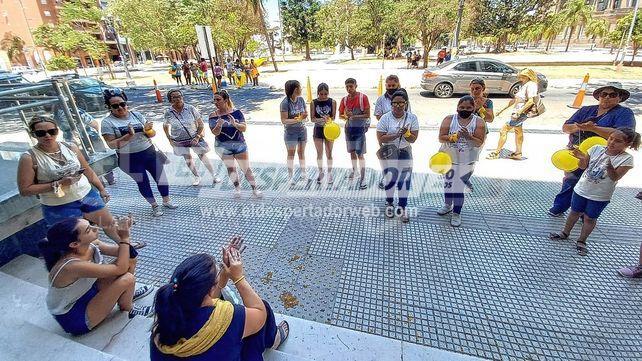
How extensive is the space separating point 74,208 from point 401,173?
3436 millimetres

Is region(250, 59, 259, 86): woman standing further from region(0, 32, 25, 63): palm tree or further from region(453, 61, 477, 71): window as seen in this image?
region(0, 32, 25, 63): palm tree

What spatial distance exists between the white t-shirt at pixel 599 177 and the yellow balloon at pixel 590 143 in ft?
0.56

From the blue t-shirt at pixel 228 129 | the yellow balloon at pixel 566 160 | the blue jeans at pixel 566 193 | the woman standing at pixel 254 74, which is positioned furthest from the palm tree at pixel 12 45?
the blue jeans at pixel 566 193

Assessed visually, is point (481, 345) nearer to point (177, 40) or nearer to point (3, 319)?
point (3, 319)

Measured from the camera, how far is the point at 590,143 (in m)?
3.16

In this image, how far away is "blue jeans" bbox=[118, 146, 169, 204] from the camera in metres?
3.85

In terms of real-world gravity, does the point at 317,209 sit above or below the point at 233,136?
below

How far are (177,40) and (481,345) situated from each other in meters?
25.4

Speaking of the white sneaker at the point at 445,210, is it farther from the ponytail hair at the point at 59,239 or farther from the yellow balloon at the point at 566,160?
the ponytail hair at the point at 59,239

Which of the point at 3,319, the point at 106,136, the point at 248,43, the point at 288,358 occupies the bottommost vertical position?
the point at 288,358

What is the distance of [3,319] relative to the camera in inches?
90.4

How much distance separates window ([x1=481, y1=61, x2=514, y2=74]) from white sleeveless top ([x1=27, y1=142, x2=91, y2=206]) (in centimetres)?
1292

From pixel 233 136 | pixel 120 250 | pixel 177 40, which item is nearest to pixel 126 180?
pixel 233 136

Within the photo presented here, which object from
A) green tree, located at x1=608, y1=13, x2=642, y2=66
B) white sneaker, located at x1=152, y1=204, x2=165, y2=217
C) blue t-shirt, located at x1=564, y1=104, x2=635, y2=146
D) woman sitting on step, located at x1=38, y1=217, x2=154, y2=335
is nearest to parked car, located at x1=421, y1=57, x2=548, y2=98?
blue t-shirt, located at x1=564, y1=104, x2=635, y2=146
